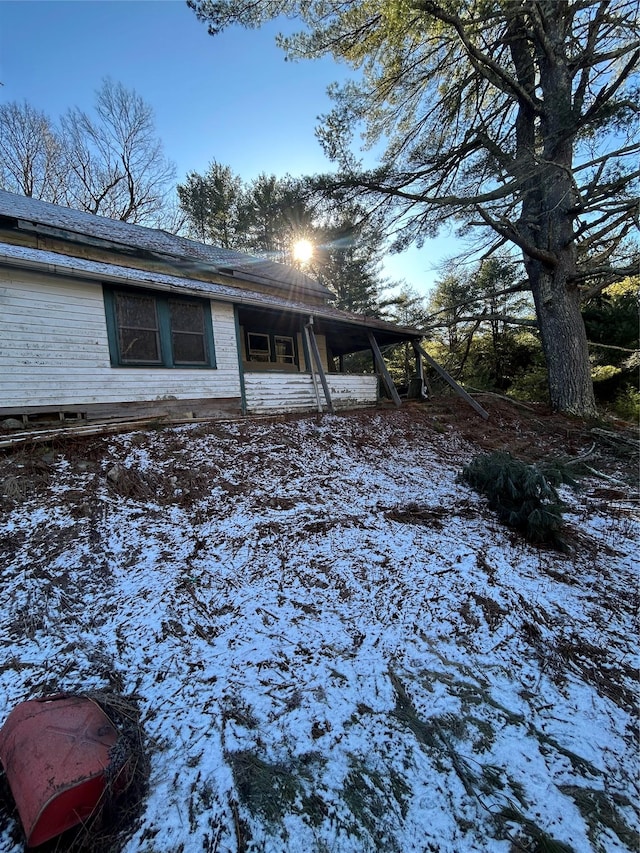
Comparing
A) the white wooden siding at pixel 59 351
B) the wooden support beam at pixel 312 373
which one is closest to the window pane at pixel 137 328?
the white wooden siding at pixel 59 351

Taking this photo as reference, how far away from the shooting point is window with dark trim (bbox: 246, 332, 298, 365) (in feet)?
36.6

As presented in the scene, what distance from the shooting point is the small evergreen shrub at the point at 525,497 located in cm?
349

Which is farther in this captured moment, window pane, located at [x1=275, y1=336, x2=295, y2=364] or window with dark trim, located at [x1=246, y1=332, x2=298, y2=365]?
window pane, located at [x1=275, y1=336, x2=295, y2=364]

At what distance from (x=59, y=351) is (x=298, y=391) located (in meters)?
4.91

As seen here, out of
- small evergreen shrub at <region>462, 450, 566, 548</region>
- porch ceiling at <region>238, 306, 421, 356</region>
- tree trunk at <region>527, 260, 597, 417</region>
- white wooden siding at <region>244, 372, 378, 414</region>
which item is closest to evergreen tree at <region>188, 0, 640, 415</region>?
tree trunk at <region>527, 260, 597, 417</region>

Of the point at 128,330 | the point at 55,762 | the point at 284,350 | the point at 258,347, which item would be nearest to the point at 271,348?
the point at 258,347

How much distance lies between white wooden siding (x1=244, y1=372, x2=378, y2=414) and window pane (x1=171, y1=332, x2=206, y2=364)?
1.12 m

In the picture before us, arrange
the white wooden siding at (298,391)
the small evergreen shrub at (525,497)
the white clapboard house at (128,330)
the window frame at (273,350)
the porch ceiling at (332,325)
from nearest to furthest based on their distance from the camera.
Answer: the small evergreen shrub at (525,497) < the white clapboard house at (128,330) < the white wooden siding at (298,391) < the porch ceiling at (332,325) < the window frame at (273,350)

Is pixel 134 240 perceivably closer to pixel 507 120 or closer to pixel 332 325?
pixel 332 325

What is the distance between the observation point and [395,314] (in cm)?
2095

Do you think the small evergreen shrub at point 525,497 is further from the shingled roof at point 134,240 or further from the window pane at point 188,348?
the shingled roof at point 134,240

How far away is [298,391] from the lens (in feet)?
28.8

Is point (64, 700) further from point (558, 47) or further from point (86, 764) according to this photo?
point (558, 47)

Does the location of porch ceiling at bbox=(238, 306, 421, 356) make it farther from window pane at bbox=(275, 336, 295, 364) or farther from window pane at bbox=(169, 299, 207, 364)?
window pane at bbox=(169, 299, 207, 364)
